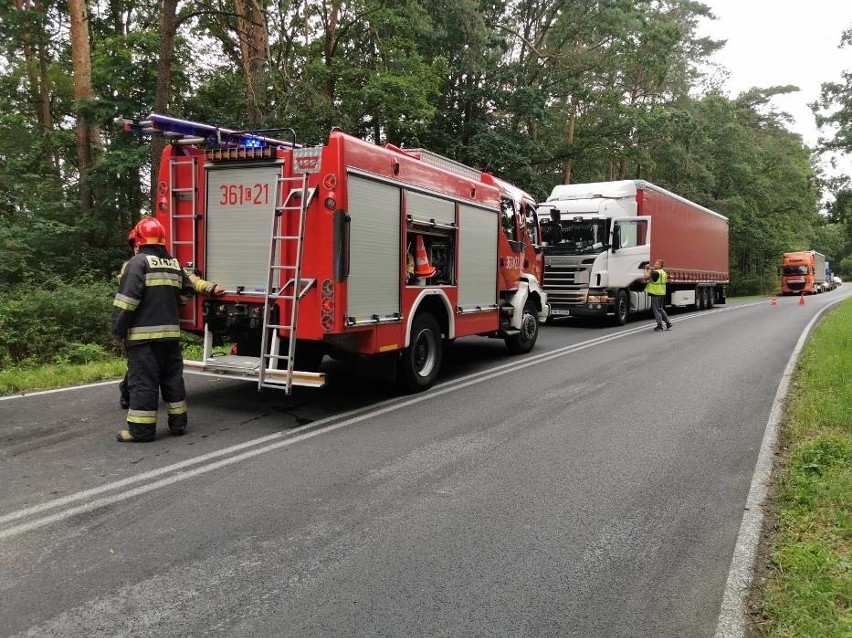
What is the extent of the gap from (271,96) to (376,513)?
13.5 m

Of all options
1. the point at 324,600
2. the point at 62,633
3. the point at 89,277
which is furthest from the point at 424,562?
the point at 89,277

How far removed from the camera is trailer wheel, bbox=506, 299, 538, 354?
1109 centimetres

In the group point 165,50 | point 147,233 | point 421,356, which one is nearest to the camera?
point 147,233

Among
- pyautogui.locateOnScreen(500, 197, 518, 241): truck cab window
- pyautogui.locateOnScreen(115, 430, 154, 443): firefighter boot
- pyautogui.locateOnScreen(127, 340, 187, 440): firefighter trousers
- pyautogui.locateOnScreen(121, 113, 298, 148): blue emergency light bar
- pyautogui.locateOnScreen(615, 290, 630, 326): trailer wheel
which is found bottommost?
pyautogui.locateOnScreen(115, 430, 154, 443): firefighter boot

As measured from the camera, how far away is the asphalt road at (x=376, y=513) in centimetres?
297

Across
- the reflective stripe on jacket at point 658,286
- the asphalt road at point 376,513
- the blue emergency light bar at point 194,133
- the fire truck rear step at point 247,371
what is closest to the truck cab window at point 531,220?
the asphalt road at point 376,513

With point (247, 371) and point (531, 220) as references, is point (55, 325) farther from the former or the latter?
point (531, 220)

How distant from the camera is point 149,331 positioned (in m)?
5.66

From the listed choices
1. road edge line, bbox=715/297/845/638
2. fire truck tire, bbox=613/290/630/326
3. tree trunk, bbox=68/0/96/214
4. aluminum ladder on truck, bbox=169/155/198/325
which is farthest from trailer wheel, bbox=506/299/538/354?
tree trunk, bbox=68/0/96/214

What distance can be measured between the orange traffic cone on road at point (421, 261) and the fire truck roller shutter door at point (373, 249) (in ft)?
1.87

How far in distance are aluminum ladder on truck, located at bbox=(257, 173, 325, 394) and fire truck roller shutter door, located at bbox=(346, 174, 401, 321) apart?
493 mm

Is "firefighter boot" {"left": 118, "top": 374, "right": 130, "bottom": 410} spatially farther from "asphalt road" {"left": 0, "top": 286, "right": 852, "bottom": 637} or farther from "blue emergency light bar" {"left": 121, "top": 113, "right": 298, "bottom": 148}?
"blue emergency light bar" {"left": 121, "top": 113, "right": 298, "bottom": 148}

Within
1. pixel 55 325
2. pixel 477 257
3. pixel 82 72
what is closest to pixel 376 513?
pixel 477 257

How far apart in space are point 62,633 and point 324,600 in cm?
113
